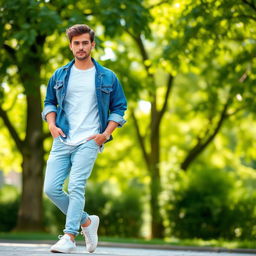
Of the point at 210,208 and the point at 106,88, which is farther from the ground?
the point at 106,88

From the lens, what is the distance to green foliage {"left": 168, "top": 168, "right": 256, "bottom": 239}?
16.5 m

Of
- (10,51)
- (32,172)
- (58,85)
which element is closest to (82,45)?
(58,85)

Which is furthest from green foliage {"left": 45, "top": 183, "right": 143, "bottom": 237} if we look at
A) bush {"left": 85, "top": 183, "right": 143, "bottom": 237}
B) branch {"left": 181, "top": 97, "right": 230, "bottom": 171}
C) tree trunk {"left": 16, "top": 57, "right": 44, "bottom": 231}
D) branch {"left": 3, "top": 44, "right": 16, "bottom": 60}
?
branch {"left": 3, "top": 44, "right": 16, "bottom": 60}

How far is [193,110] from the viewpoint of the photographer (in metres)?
18.1

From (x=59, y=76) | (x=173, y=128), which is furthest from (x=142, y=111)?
(x=59, y=76)

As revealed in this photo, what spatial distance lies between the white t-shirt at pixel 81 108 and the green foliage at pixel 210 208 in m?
11.1

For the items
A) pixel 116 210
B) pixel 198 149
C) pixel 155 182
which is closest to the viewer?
pixel 155 182

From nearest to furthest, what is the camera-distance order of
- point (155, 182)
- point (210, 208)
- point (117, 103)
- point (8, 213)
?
1. point (117, 103)
2. point (210, 208)
3. point (155, 182)
4. point (8, 213)

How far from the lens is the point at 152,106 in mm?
20312

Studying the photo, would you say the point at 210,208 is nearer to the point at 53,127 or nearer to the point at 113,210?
the point at 113,210

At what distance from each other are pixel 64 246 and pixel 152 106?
49.4ft

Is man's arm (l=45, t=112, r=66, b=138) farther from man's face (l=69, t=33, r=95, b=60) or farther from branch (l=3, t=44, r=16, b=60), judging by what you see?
branch (l=3, t=44, r=16, b=60)

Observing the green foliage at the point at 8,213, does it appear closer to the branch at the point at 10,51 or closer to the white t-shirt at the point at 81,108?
the branch at the point at 10,51

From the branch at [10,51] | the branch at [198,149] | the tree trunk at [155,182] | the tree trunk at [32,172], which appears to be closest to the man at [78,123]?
Result: the branch at [10,51]
